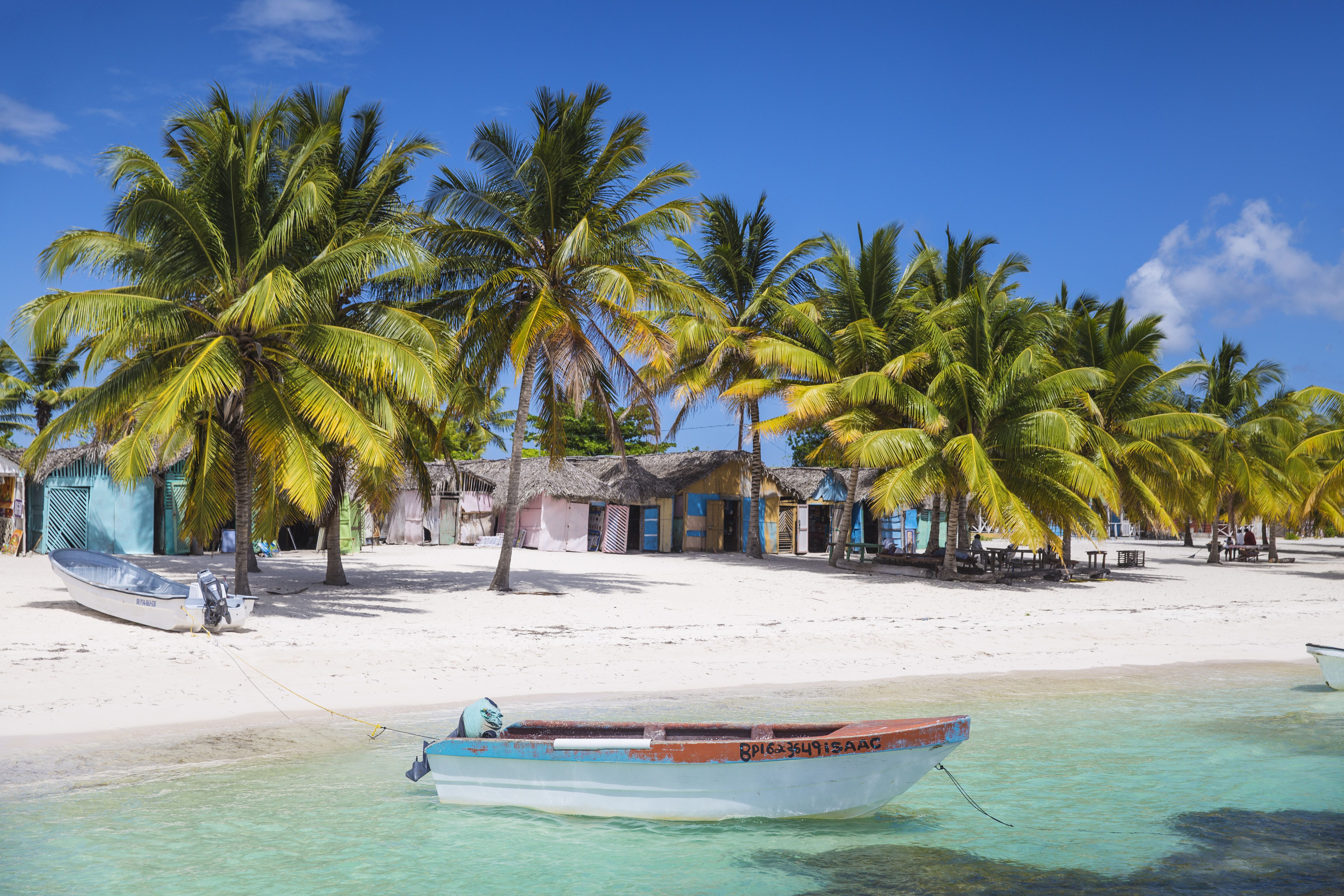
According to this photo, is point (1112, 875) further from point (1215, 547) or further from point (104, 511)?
point (1215, 547)

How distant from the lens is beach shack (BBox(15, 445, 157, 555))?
22188 mm

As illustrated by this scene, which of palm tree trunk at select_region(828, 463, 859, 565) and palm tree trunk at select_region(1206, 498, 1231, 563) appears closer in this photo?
palm tree trunk at select_region(828, 463, 859, 565)

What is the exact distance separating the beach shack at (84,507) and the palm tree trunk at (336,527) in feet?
25.8

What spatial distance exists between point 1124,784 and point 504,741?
527 cm

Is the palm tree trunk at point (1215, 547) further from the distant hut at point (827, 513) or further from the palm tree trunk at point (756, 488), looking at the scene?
the palm tree trunk at point (756, 488)

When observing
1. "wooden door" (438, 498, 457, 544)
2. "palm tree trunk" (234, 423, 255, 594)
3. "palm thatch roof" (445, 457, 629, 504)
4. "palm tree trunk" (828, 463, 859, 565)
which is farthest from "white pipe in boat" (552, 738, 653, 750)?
"wooden door" (438, 498, 457, 544)

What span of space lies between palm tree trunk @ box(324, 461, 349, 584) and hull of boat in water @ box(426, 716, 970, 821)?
10.2m

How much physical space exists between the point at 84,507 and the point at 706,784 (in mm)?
21085

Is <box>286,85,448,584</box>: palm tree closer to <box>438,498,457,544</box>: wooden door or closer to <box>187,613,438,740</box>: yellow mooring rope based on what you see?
<box>187,613,438,740</box>: yellow mooring rope

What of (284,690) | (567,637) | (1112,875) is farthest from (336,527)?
(1112,875)

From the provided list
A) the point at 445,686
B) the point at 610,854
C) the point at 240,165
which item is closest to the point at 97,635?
the point at 445,686

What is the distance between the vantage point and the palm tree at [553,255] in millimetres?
16250

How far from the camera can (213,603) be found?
11.3m

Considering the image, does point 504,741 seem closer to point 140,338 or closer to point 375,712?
point 375,712
